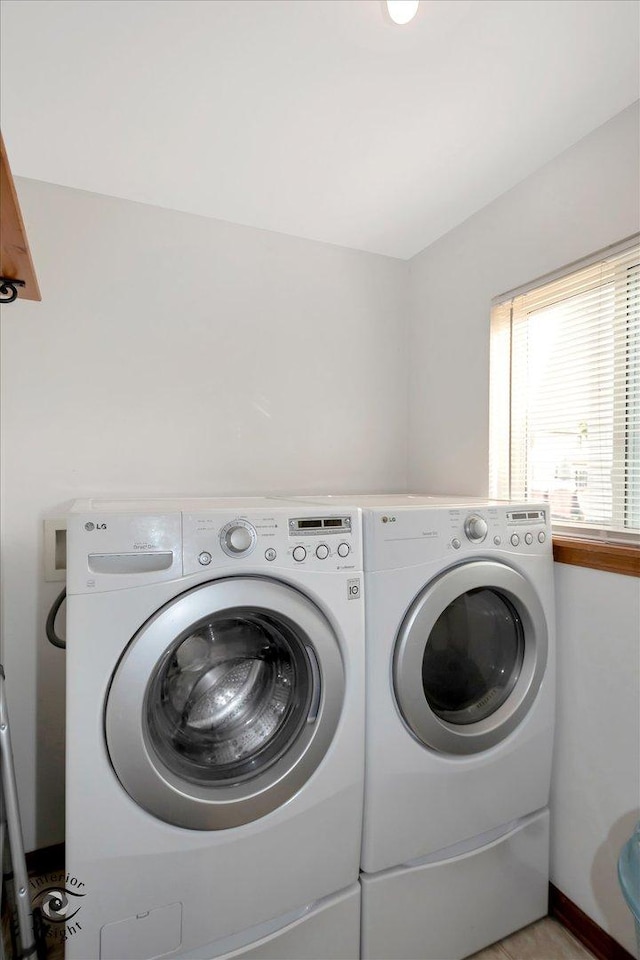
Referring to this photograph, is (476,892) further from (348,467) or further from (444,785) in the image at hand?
(348,467)

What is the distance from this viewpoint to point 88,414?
180 centimetres

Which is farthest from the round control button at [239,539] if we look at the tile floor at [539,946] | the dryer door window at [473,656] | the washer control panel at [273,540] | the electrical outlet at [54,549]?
the tile floor at [539,946]

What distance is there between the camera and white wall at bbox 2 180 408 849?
1.70m

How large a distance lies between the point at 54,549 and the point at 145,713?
35.3 inches

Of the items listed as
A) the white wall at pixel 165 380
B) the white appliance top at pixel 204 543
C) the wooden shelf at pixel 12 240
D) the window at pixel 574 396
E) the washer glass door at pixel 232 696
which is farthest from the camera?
the white wall at pixel 165 380

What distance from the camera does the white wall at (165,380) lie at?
1.70 meters

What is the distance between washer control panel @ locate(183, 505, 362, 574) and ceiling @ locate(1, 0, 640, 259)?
3.73 feet

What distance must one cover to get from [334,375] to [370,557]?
3.92 ft

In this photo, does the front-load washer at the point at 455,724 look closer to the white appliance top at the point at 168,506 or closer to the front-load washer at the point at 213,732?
the front-load washer at the point at 213,732

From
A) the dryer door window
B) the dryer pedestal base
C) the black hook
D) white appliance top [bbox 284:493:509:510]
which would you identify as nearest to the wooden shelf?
the black hook

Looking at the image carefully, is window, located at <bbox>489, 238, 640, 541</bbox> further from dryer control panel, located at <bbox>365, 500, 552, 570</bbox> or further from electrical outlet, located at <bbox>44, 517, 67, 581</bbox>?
electrical outlet, located at <bbox>44, 517, 67, 581</bbox>

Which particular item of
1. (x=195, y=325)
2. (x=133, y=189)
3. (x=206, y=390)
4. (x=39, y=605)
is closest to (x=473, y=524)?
(x=206, y=390)

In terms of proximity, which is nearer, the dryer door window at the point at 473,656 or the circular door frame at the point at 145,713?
the circular door frame at the point at 145,713

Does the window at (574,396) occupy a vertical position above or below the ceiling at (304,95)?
below
